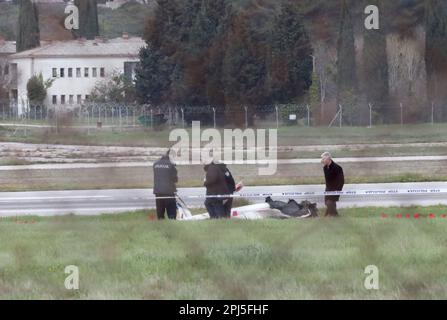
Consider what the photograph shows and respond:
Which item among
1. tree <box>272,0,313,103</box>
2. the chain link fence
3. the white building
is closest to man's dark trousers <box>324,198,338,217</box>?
the white building

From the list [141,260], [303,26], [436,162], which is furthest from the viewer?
[303,26]

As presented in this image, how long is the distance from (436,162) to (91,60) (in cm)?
688

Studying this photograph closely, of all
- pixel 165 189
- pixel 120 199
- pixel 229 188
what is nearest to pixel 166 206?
pixel 165 189

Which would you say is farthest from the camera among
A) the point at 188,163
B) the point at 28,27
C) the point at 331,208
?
the point at 188,163

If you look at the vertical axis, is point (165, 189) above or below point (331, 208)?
above

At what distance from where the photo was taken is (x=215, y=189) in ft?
34.7

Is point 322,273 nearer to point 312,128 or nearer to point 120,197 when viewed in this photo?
point 120,197

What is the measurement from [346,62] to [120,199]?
9.97m

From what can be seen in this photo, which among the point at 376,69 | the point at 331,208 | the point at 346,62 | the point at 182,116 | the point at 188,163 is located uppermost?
the point at 346,62

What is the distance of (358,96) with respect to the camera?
21.1 metres

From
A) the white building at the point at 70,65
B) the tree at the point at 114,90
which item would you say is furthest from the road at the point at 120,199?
the tree at the point at 114,90

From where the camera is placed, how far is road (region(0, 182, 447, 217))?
1211cm

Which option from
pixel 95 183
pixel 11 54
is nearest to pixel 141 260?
pixel 95 183

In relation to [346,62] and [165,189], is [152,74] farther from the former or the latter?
[346,62]
